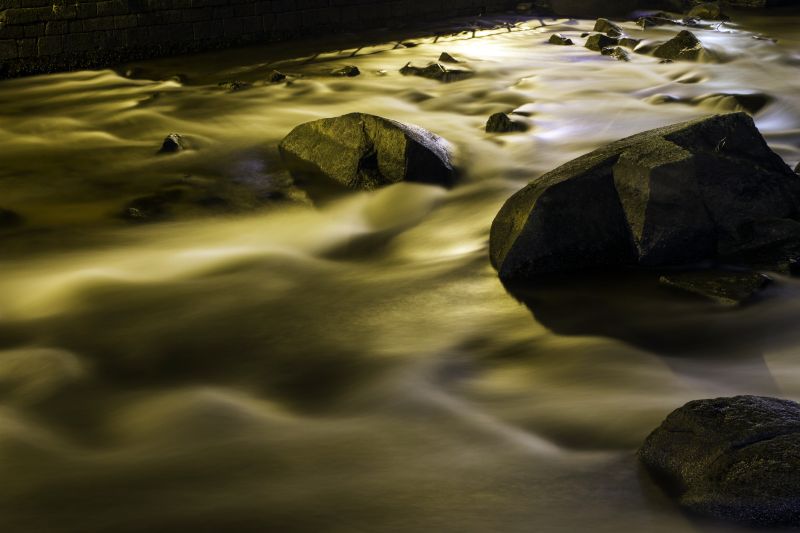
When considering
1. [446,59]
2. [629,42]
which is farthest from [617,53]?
[446,59]

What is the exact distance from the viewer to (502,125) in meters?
7.84

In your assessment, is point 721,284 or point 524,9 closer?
point 721,284

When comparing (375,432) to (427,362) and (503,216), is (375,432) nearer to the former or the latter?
(427,362)

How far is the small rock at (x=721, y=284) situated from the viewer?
3.97 meters

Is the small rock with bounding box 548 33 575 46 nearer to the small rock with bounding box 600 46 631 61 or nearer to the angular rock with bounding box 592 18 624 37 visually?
the angular rock with bounding box 592 18 624 37

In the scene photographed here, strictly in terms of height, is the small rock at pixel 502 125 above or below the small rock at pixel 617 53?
below

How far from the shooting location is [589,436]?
283 centimetres

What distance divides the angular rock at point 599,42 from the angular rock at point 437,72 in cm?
231

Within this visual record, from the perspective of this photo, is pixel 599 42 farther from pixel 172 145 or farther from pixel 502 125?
pixel 172 145

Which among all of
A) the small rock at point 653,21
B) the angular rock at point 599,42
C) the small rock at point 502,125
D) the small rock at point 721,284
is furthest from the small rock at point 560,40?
the small rock at point 721,284

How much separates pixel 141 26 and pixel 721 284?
30.4 feet

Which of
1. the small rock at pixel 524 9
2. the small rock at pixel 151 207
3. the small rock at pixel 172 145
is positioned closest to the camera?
the small rock at pixel 151 207

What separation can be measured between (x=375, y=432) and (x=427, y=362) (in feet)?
2.20

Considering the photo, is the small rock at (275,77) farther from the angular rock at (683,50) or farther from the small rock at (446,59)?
the angular rock at (683,50)
